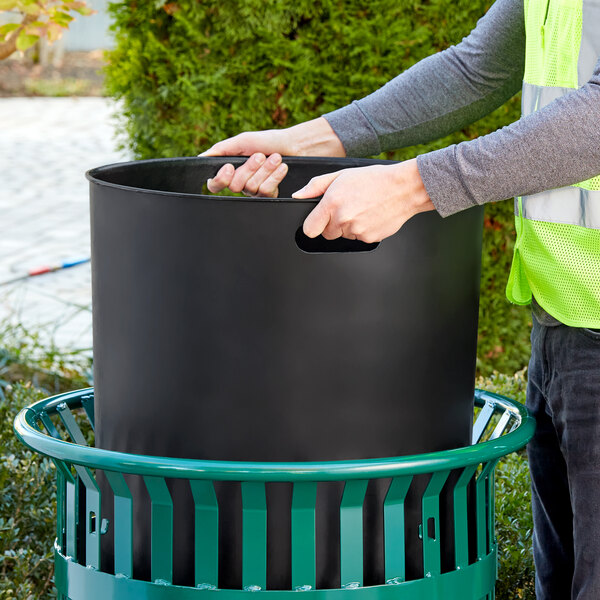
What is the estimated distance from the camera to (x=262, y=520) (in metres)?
1.35

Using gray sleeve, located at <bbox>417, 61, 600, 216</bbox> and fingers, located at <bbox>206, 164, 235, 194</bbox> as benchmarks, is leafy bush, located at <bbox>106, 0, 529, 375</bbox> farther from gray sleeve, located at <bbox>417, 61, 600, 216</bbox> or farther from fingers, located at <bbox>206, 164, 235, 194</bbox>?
gray sleeve, located at <bbox>417, 61, 600, 216</bbox>

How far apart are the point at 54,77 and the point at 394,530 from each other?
17175mm

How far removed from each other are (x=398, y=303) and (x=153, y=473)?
418mm

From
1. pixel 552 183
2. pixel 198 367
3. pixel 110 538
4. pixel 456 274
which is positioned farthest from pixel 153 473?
pixel 552 183

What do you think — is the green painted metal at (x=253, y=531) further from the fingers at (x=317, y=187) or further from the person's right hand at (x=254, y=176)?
the person's right hand at (x=254, y=176)

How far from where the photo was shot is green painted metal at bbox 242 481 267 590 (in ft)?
4.41

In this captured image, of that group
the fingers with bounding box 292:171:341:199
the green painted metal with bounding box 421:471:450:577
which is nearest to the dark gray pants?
the green painted metal with bounding box 421:471:450:577

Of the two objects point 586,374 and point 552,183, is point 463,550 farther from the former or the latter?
point 552,183

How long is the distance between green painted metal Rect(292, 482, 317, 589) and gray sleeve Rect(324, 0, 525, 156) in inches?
30.4

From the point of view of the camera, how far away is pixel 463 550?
1.48 metres

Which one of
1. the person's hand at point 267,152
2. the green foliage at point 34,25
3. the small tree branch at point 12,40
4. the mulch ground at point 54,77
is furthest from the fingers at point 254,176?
the mulch ground at point 54,77

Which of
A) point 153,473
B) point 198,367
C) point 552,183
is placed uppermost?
point 552,183

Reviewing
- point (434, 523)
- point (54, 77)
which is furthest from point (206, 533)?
point (54, 77)

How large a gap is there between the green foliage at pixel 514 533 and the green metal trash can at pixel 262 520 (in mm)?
877
